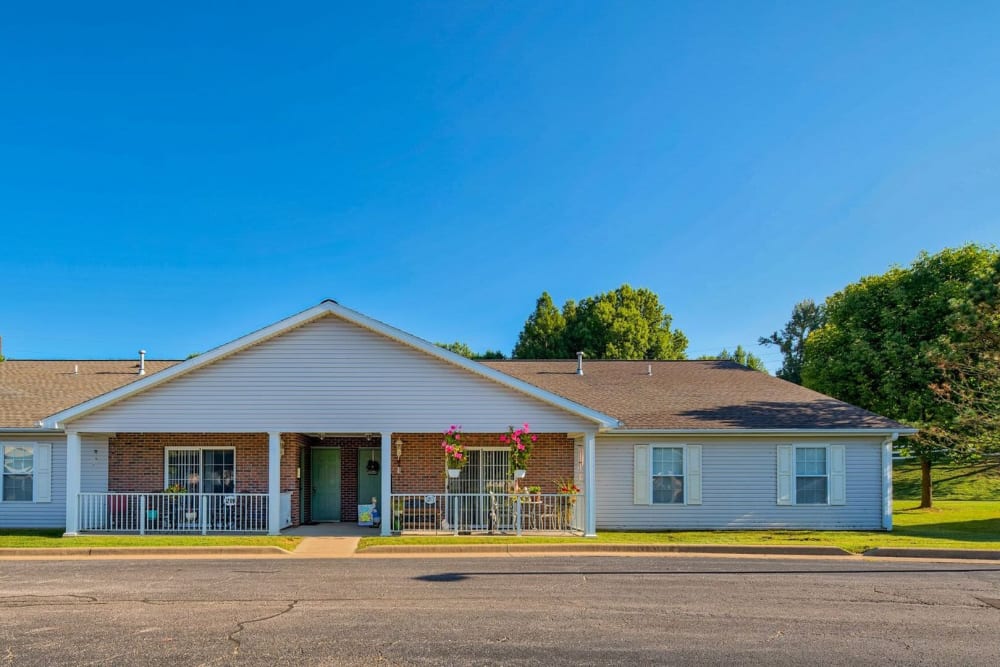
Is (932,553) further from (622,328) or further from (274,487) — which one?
(622,328)

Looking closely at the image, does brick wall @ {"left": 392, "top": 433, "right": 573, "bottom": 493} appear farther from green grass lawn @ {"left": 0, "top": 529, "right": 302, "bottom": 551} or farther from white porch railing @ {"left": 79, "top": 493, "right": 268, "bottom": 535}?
green grass lawn @ {"left": 0, "top": 529, "right": 302, "bottom": 551}

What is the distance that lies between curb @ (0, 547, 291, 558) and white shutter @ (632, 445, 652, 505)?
27.7 ft

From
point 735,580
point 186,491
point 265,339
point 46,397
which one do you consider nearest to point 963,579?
point 735,580

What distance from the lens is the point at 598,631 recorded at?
8508 mm

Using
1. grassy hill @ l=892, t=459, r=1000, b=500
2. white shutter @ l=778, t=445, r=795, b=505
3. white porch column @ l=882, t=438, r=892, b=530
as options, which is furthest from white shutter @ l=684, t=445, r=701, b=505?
grassy hill @ l=892, t=459, r=1000, b=500

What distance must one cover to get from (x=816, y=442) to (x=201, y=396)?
47.7 feet

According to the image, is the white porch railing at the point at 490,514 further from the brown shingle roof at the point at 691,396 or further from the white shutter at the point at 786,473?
the white shutter at the point at 786,473

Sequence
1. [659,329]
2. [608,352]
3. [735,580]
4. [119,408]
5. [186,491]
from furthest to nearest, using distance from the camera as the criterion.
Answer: [659,329]
[608,352]
[186,491]
[119,408]
[735,580]

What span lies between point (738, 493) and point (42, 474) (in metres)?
16.7

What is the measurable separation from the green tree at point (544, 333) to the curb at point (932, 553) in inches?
1416

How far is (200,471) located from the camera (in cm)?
1891

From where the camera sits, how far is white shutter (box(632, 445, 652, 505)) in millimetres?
18719

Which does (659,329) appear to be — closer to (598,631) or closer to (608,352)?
(608,352)

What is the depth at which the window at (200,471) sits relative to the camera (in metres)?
18.9
